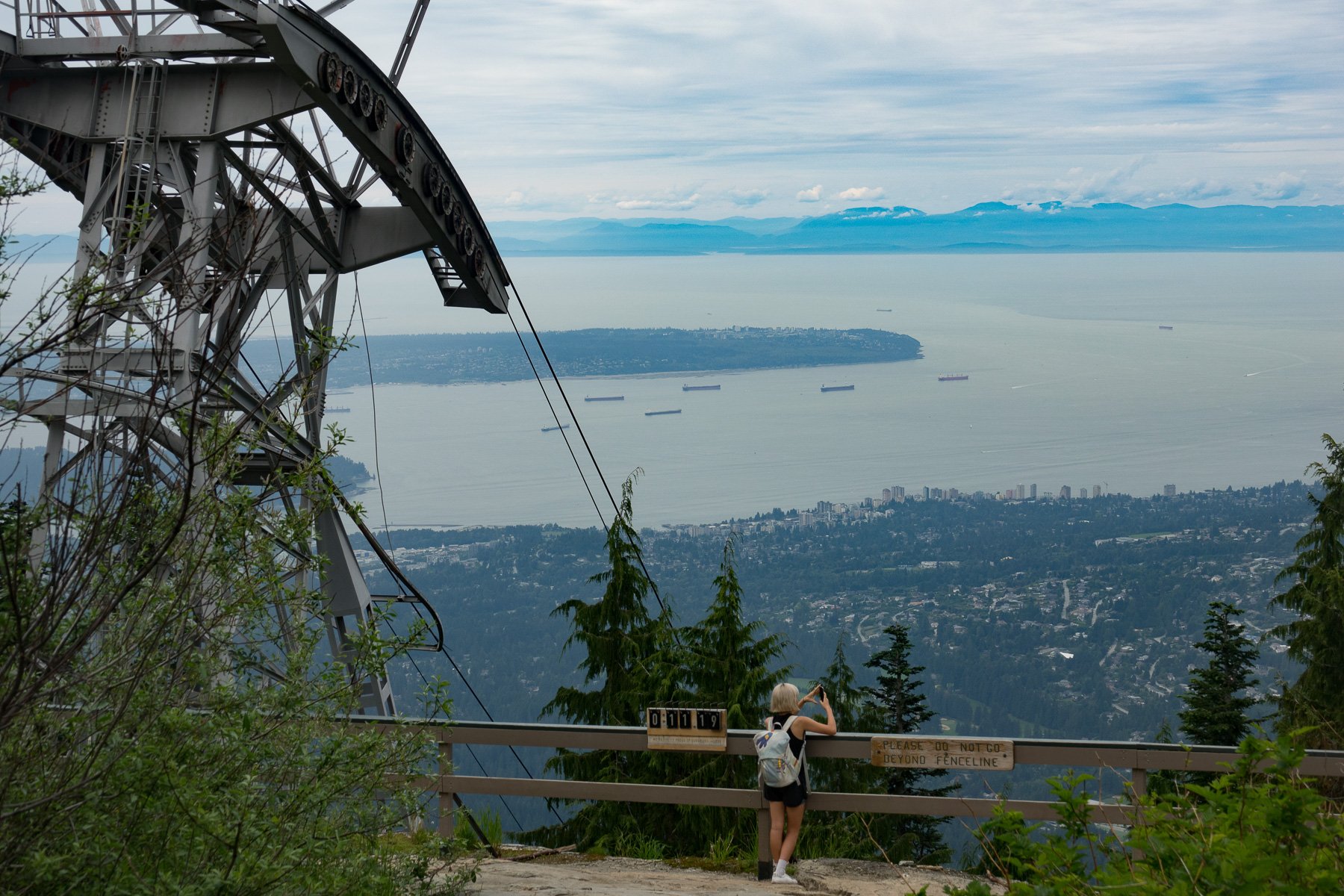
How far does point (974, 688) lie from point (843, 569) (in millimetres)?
45615

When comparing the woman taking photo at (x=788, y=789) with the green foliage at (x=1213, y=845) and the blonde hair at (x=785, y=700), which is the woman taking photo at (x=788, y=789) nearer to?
the blonde hair at (x=785, y=700)

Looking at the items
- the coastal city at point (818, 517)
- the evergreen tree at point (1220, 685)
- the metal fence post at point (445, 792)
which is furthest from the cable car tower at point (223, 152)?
the coastal city at point (818, 517)

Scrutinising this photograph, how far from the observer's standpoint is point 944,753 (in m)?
7.34

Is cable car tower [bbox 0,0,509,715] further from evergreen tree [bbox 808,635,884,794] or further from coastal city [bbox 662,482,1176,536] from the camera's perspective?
coastal city [bbox 662,482,1176,536]

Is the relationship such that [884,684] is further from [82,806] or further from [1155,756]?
[82,806]

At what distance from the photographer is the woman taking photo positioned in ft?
24.2

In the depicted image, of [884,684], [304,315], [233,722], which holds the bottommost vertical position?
[884,684]

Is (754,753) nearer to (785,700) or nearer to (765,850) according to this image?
(785,700)

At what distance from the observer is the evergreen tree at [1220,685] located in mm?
24922

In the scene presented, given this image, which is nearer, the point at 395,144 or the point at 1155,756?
the point at 1155,756

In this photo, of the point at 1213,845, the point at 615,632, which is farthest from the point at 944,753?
the point at 615,632

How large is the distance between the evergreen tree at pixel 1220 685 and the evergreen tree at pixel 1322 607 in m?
0.84

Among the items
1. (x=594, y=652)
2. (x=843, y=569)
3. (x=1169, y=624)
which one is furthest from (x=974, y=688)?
(x=594, y=652)

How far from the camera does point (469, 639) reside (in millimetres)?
107812
